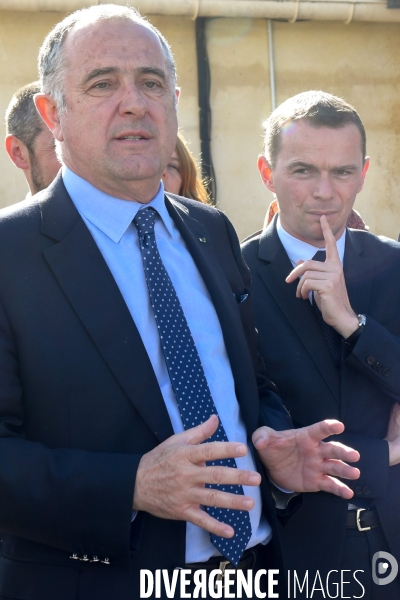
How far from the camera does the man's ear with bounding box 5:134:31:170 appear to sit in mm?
3293

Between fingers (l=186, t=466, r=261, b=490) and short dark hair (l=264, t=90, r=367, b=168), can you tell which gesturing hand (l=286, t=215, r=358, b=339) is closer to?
short dark hair (l=264, t=90, r=367, b=168)

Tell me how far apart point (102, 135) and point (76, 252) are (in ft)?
1.21

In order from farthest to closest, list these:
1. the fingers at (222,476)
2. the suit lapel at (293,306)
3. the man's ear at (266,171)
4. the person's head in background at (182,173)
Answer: the person's head in background at (182,173) → the man's ear at (266,171) → the suit lapel at (293,306) → the fingers at (222,476)

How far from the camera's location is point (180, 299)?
2123 millimetres

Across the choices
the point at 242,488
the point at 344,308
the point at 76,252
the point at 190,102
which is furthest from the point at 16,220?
the point at 190,102

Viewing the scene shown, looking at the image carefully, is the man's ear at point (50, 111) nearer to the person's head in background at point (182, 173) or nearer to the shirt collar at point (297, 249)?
the shirt collar at point (297, 249)

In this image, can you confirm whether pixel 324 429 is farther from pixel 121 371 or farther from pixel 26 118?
pixel 26 118

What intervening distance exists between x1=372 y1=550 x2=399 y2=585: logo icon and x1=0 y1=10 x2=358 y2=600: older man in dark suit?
510 mm

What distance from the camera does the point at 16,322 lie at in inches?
73.4

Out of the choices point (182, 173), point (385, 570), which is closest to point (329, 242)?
point (385, 570)

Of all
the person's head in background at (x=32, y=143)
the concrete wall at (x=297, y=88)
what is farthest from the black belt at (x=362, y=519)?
the concrete wall at (x=297, y=88)

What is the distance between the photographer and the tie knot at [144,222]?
212cm

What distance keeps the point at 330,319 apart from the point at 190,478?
3.45 feet

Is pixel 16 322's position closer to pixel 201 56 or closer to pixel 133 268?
pixel 133 268
